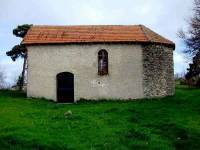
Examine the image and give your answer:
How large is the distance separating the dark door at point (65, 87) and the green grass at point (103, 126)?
12.5ft

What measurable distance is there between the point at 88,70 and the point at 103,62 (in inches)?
49.3

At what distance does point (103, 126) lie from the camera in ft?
94.1

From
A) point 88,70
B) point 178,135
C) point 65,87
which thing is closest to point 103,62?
point 88,70

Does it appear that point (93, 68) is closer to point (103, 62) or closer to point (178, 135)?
point (103, 62)

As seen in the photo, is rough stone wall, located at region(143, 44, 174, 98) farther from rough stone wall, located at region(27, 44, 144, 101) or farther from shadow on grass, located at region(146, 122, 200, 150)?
shadow on grass, located at region(146, 122, 200, 150)

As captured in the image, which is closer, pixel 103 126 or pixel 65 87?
pixel 103 126

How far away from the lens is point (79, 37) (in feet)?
144

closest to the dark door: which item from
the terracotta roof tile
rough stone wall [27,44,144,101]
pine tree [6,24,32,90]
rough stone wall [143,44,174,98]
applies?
rough stone wall [27,44,144,101]

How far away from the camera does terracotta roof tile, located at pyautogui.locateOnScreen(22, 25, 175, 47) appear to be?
1711 inches

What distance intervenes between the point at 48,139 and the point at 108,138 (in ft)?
8.81

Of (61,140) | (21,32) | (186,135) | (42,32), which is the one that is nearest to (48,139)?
(61,140)

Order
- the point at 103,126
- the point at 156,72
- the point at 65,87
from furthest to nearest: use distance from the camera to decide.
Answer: the point at 156,72 → the point at 65,87 → the point at 103,126

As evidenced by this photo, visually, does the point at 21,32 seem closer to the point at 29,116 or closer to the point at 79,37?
Result: the point at 79,37

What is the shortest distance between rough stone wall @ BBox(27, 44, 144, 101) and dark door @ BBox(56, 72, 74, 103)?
1.25 ft
